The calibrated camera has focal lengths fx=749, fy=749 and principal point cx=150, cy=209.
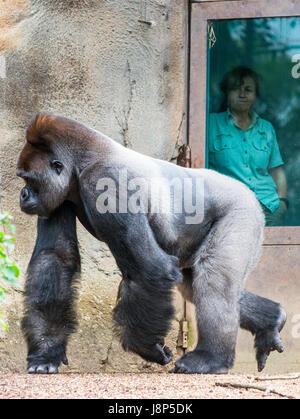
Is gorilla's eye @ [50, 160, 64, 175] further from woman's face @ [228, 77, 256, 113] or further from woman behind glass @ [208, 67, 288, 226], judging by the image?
woman's face @ [228, 77, 256, 113]

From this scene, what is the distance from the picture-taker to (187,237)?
3.42m

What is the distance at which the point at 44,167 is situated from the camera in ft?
10.6

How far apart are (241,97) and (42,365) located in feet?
7.09

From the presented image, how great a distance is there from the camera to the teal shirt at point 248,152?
4.50 metres

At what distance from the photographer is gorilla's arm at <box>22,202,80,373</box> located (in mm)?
3238

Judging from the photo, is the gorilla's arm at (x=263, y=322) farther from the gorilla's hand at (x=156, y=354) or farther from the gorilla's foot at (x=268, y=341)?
the gorilla's hand at (x=156, y=354)

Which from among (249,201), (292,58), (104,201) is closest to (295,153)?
(292,58)

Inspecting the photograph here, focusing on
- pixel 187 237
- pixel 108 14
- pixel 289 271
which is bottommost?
pixel 289 271

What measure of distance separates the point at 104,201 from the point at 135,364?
162 cm

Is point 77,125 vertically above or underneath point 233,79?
underneath

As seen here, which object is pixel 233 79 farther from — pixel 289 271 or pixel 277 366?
pixel 277 366

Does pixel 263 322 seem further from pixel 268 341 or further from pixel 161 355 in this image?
pixel 161 355

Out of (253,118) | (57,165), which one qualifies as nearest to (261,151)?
(253,118)

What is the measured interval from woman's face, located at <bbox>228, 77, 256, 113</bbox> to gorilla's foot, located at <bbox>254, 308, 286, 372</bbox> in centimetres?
144
